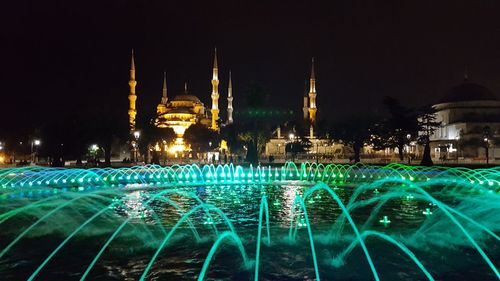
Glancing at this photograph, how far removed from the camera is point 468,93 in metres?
65.2

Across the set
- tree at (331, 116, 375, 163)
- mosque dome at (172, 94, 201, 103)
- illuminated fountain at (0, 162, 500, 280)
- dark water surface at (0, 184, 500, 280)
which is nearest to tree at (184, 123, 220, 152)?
mosque dome at (172, 94, 201, 103)

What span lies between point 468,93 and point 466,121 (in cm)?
774

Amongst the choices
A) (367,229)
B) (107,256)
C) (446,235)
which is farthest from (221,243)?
(446,235)

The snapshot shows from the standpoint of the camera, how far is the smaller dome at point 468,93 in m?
64.5

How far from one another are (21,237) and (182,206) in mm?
5205

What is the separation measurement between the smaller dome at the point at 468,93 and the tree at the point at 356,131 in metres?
21.1

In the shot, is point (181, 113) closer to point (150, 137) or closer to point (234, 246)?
point (150, 137)

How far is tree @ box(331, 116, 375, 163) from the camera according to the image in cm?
4753

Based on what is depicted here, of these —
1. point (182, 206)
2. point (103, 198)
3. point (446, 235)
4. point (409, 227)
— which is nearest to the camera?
point (446, 235)

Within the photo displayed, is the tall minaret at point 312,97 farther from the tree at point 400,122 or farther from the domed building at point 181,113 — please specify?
the tree at point 400,122

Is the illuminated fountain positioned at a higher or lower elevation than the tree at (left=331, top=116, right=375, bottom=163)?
lower

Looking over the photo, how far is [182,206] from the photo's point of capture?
1377 centimetres

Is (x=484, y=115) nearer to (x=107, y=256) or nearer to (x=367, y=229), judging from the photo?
(x=367, y=229)

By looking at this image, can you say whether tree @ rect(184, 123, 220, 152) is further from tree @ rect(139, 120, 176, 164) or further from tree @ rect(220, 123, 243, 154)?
tree @ rect(139, 120, 176, 164)
